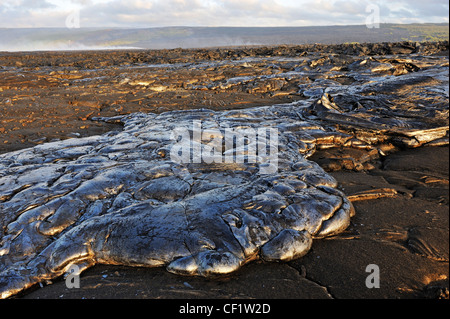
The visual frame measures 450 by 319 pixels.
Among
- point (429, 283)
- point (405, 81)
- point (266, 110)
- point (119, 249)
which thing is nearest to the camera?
point (429, 283)

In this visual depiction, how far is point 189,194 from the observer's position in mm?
3086

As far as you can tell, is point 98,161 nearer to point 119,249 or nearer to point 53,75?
point 119,249

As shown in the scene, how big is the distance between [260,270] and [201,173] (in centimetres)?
146

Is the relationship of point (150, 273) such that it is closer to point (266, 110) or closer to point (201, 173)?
point (201, 173)

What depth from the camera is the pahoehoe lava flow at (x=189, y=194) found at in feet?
7.84

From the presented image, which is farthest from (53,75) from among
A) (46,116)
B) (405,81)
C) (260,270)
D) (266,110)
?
(260,270)

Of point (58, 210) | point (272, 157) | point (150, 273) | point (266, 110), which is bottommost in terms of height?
point (150, 273)

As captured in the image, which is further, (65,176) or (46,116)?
(46,116)

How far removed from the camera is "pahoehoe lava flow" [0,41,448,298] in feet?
7.84

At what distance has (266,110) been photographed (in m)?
6.42

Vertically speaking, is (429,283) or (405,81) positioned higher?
(405,81)

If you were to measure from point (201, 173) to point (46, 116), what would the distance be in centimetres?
521

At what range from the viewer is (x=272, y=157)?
3898 mm

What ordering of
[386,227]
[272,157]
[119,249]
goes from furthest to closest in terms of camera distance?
1. [272,157]
2. [386,227]
3. [119,249]
